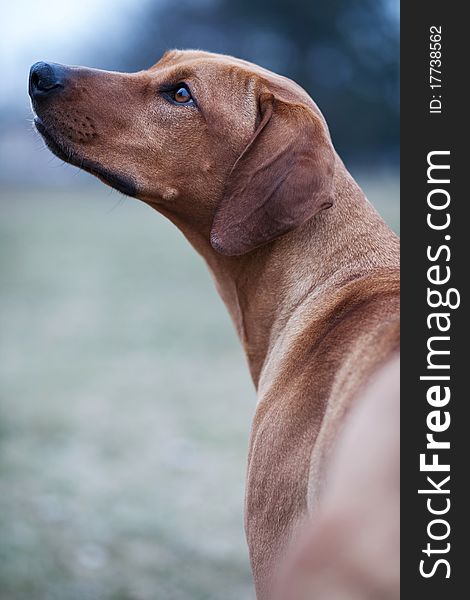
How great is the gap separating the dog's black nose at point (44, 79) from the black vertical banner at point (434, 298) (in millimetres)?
1161

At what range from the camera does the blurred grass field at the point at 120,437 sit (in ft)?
17.3

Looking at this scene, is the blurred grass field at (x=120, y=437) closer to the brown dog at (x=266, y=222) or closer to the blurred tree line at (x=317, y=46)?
the brown dog at (x=266, y=222)

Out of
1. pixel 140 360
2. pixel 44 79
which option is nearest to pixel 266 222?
pixel 44 79

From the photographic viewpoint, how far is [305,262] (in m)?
3.07

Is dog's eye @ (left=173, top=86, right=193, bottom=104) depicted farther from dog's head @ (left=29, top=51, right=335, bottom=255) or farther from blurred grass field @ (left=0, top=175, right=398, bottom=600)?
blurred grass field @ (left=0, top=175, right=398, bottom=600)

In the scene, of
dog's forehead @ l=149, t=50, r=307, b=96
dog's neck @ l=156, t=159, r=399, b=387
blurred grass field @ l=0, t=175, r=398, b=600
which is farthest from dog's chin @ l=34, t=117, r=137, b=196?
blurred grass field @ l=0, t=175, r=398, b=600

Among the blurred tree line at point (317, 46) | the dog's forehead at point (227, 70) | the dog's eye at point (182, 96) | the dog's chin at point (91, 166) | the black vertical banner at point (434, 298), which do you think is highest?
the blurred tree line at point (317, 46)

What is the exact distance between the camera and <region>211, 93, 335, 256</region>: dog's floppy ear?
2943 millimetres

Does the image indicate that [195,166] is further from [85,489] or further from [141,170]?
[85,489]

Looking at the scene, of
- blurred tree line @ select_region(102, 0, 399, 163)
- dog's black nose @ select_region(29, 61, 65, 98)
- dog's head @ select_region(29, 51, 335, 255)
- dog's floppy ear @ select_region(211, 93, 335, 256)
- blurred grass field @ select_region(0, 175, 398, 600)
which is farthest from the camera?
blurred tree line @ select_region(102, 0, 399, 163)

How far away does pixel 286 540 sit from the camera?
2.68m

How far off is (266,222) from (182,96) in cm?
57

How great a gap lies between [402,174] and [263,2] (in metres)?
22.7

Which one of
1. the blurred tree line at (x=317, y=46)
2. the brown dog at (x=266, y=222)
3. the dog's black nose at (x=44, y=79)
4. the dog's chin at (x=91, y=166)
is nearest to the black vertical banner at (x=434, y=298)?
the brown dog at (x=266, y=222)
